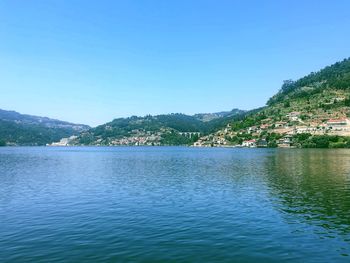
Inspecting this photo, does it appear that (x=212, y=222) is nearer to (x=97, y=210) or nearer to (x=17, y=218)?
(x=97, y=210)

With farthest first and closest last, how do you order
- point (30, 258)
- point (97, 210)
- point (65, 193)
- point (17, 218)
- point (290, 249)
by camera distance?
point (65, 193)
point (97, 210)
point (17, 218)
point (290, 249)
point (30, 258)

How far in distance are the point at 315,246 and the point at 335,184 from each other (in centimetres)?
3766

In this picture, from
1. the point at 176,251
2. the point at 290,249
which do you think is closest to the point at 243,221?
the point at 290,249

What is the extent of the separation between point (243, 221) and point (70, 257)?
1846cm

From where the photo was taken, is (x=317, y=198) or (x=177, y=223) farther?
(x=317, y=198)

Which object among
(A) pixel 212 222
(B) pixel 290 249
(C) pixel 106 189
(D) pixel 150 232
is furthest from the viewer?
(C) pixel 106 189

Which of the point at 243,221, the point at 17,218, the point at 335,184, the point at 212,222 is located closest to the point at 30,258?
the point at 17,218

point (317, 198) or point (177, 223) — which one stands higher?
point (317, 198)

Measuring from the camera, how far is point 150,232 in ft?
108

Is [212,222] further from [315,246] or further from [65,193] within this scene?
[65,193]

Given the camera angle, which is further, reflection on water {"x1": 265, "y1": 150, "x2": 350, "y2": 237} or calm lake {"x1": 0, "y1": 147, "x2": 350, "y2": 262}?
reflection on water {"x1": 265, "y1": 150, "x2": 350, "y2": 237}

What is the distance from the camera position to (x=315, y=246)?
27.9 metres

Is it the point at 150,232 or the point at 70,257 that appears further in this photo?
the point at 150,232

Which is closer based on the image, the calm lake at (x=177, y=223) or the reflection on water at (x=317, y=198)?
the calm lake at (x=177, y=223)
